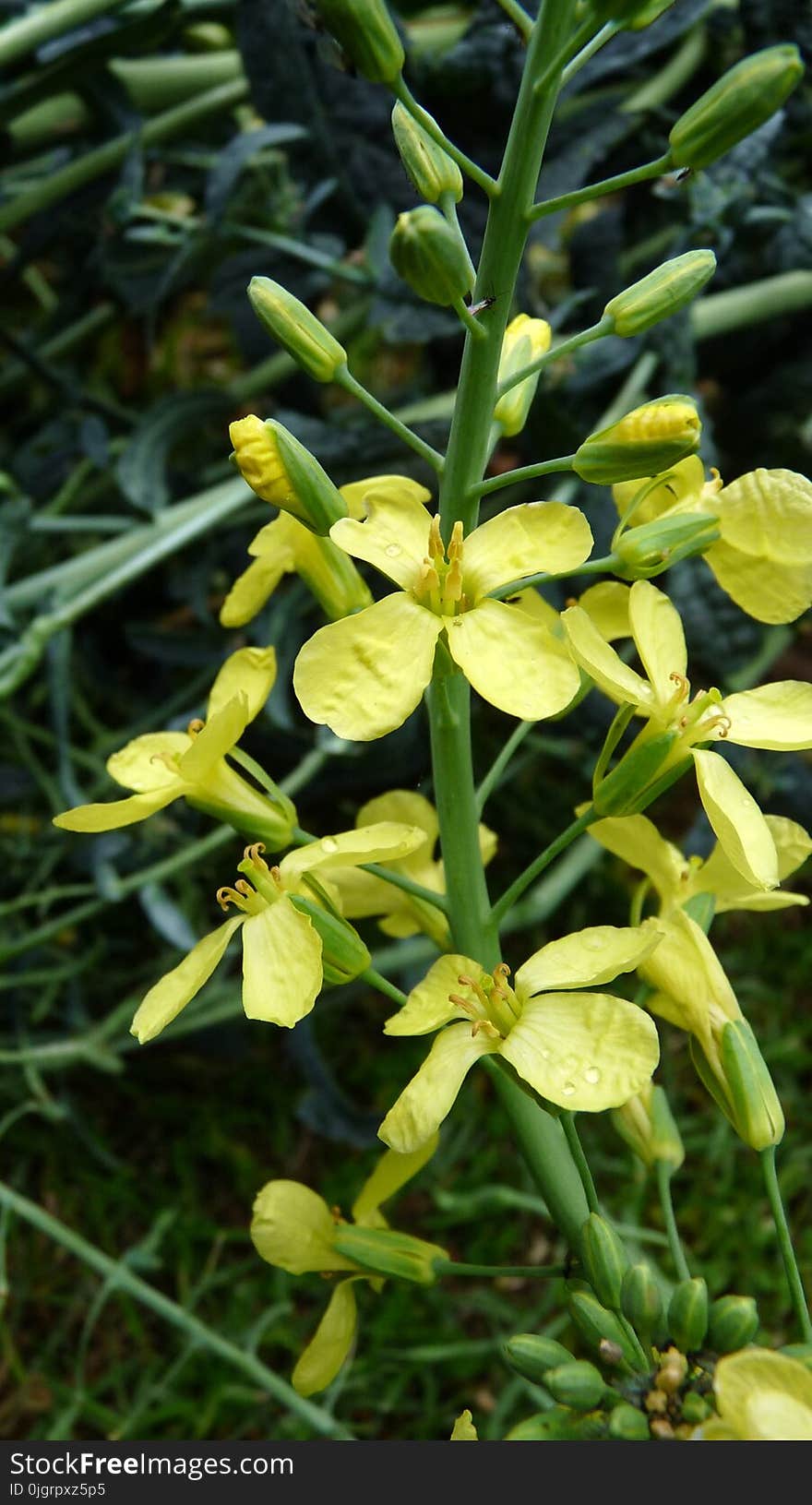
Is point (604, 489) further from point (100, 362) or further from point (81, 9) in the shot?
point (100, 362)

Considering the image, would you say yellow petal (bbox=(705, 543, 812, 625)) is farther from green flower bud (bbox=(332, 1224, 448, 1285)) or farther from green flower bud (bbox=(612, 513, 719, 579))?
green flower bud (bbox=(332, 1224, 448, 1285))

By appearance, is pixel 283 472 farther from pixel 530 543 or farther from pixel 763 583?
pixel 763 583

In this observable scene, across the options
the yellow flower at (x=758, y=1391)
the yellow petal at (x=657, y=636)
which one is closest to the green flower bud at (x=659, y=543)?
the yellow petal at (x=657, y=636)

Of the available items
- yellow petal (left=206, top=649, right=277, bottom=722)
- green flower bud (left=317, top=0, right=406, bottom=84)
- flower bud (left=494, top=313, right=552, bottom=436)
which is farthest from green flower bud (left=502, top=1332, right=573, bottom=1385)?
green flower bud (left=317, top=0, right=406, bottom=84)

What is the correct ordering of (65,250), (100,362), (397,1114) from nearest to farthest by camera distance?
(397,1114)
(65,250)
(100,362)

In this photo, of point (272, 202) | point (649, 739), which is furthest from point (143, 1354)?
point (272, 202)

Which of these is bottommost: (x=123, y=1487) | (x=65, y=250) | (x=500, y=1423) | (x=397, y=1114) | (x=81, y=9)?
(x=500, y=1423)

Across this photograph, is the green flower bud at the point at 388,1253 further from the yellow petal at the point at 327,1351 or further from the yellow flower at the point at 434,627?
the yellow flower at the point at 434,627
